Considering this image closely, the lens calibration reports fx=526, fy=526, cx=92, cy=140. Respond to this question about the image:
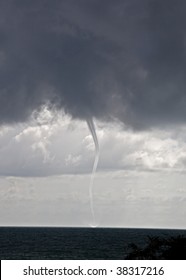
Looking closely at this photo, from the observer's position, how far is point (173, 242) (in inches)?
2068

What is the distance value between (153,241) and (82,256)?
297ft
